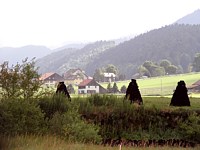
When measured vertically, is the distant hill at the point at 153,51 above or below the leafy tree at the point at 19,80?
above

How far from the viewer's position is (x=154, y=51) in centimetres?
12850

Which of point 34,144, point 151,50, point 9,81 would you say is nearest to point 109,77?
point 151,50

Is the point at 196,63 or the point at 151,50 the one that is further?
the point at 151,50

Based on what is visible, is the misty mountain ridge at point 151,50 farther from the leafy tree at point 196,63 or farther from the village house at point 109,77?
the village house at point 109,77

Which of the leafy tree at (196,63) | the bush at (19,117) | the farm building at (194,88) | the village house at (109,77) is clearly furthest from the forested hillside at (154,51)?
the bush at (19,117)

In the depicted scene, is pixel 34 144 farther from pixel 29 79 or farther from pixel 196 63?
pixel 196 63

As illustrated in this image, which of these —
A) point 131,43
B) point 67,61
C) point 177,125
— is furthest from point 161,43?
point 177,125

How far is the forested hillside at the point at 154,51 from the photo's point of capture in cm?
12325

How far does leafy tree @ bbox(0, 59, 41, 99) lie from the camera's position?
16578mm

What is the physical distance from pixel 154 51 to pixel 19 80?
114 m

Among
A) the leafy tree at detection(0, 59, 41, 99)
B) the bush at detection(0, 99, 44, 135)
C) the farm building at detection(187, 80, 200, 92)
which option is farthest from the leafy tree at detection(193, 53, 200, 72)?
the bush at detection(0, 99, 44, 135)

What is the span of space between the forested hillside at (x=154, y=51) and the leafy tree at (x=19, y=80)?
102916mm

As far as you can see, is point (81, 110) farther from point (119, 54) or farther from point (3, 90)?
point (119, 54)

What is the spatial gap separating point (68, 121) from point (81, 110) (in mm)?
3411
